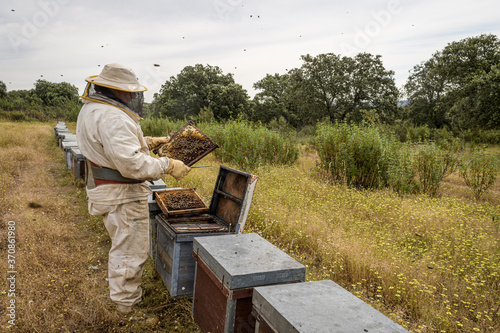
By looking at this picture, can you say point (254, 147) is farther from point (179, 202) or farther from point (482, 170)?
point (179, 202)

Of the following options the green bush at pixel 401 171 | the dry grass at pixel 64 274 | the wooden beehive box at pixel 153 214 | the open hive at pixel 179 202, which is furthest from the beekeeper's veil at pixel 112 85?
the green bush at pixel 401 171

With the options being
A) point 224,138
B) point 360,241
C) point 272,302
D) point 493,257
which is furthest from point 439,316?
point 224,138

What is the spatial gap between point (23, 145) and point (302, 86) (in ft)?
80.3

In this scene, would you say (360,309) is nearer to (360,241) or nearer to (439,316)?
(439,316)

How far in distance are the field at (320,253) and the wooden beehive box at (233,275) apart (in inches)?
26.4

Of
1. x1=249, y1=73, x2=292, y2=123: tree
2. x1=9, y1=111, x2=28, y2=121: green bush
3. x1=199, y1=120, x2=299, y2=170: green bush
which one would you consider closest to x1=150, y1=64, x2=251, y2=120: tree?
x1=249, y1=73, x2=292, y2=123: tree

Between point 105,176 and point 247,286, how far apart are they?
5.36 ft

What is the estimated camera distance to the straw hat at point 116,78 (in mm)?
2893

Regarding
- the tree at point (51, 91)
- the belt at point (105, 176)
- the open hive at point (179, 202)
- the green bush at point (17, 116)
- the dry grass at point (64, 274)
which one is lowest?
the dry grass at point (64, 274)

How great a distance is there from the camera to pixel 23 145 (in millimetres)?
12453

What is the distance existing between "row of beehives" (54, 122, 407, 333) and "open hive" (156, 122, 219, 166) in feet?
1.42

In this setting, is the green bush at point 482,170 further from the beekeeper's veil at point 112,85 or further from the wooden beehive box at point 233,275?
the beekeeper's veil at point 112,85

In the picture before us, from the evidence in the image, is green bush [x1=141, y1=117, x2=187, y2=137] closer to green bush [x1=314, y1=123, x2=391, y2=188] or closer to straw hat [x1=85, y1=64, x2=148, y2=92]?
green bush [x1=314, y1=123, x2=391, y2=188]

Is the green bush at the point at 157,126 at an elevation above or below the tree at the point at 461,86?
below
